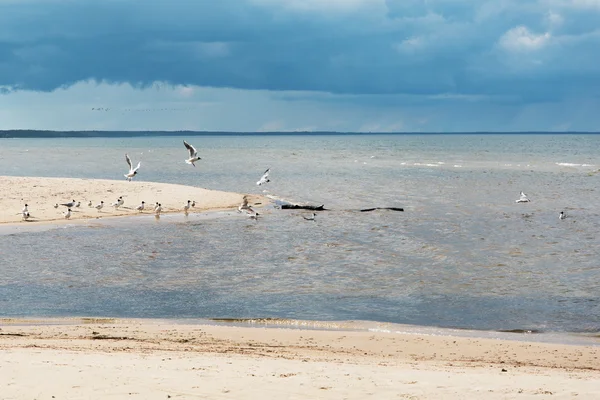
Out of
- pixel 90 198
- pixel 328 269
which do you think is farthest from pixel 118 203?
pixel 328 269

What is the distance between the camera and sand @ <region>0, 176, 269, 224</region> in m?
35.1

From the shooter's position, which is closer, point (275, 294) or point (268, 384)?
point (268, 384)

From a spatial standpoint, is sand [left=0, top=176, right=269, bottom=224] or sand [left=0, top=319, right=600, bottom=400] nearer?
sand [left=0, top=319, right=600, bottom=400]

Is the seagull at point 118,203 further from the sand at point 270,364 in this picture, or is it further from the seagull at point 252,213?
the sand at point 270,364

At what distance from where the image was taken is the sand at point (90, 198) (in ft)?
115

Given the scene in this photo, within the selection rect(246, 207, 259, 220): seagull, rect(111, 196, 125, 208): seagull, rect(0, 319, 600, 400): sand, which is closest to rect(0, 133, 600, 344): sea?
rect(246, 207, 259, 220): seagull

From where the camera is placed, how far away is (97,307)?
1739cm

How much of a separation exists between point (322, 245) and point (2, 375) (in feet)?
62.9

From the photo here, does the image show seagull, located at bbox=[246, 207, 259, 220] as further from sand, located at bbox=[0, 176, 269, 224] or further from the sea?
sand, located at bbox=[0, 176, 269, 224]

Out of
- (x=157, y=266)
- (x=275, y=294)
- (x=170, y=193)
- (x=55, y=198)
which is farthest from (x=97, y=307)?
(x=170, y=193)

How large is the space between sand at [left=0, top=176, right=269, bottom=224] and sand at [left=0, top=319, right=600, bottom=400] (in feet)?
67.6

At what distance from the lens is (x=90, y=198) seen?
134 feet

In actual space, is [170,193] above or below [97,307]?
above

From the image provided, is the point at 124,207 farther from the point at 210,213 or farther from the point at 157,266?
the point at 157,266
